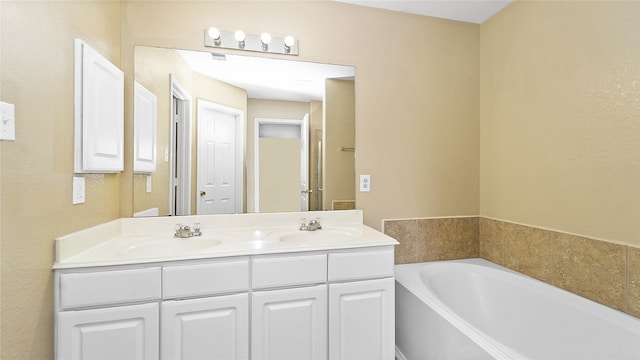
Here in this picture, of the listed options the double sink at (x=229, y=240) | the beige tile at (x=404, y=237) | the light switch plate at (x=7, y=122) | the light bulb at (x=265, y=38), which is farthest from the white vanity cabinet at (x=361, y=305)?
the light bulb at (x=265, y=38)

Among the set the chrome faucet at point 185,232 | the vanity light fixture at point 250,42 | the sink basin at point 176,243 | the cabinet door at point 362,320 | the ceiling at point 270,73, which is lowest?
the cabinet door at point 362,320

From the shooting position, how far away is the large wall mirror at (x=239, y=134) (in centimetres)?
173

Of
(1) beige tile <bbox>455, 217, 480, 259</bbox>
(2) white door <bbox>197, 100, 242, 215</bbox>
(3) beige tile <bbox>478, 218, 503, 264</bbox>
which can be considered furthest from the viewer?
(1) beige tile <bbox>455, 217, 480, 259</bbox>

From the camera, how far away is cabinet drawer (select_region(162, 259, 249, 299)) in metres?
1.23

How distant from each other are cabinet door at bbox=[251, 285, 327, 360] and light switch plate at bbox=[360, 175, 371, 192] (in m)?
0.84

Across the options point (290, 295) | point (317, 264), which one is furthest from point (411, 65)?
point (290, 295)

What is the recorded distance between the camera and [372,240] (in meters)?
1.51

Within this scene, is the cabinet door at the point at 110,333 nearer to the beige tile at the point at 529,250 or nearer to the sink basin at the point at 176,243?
the sink basin at the point at 176,243

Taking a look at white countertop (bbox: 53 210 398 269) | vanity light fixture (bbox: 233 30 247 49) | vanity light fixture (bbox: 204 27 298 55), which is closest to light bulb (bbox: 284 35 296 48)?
vanity light fixture (bbox: 204 27 298 55)

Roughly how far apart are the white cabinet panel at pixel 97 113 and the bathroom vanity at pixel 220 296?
1.13 feet

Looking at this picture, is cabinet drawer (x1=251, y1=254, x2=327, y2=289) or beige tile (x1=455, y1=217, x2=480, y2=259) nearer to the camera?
cabinet drawer (x1=251, y1=254, x2=327, y2=289)

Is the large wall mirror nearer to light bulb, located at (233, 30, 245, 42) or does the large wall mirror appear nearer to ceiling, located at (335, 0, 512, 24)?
light bulb, located at (233, 30, 245, 42)

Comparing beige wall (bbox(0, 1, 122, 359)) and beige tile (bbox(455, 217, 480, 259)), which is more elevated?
beige wall (bbox(0, 1, 122, 359))

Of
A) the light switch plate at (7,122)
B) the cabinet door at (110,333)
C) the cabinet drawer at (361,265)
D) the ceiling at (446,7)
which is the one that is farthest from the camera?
the ceiling at (446,7)
